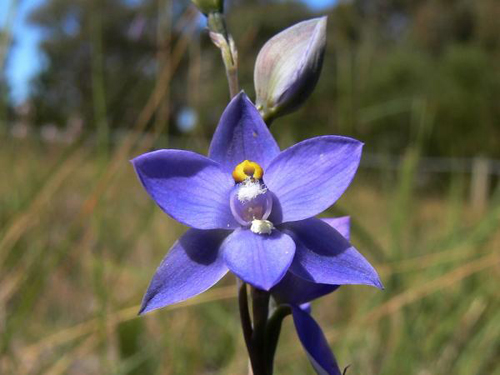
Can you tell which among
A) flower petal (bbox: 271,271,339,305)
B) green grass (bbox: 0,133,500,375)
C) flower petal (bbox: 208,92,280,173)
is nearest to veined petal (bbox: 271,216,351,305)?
flower petal (bbox: 271,271,339,305)

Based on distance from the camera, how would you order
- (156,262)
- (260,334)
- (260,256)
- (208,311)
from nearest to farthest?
Result: (260,256), (260,334), (208,311), (156,262)

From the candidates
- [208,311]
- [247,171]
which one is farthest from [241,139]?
[208,311]

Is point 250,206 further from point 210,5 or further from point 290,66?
point 210,5

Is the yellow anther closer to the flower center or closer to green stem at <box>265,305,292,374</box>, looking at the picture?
the flower center

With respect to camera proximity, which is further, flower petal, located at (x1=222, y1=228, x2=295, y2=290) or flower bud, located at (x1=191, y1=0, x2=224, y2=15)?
flower bud, located at (x1=191, y1=0, x2=224, y2=15)

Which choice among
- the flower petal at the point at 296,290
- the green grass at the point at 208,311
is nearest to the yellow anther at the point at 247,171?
the flower petal at the point at 296,290

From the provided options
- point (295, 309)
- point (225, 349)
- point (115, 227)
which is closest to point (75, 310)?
point (115, 227)

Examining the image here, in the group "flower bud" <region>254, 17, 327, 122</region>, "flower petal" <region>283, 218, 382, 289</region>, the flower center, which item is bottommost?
"flower petal" <region>283, 218, 382, 289</region>
